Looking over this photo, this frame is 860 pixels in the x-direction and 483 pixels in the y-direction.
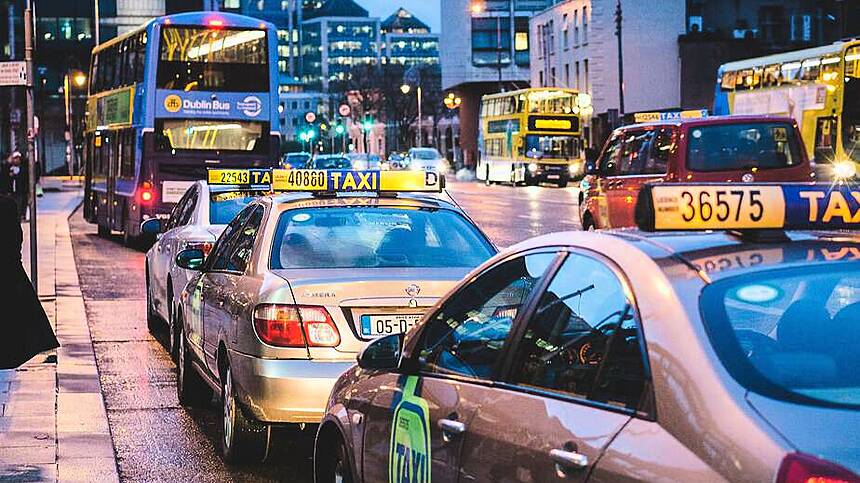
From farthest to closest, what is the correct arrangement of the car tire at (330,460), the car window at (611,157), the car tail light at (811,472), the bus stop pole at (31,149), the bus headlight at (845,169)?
the bus headlight at (845,169), the car window at (611,157), the bus stop pole at (31,149), the car tire at (330,460), the car tail light at (811,472)

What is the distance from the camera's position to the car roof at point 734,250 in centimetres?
381

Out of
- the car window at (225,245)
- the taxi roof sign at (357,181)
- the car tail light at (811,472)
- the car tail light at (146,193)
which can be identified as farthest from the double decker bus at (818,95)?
the car tail light at (811,472)

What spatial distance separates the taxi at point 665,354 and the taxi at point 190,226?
26.3 feet

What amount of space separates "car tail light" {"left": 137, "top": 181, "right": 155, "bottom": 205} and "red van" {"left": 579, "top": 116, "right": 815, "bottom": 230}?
11.1 metres

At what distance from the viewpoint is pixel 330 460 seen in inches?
234

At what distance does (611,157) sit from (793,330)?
1596 cm

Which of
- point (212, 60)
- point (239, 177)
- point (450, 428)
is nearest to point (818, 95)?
point (212, 60)

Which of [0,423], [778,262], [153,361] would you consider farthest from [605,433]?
[153,361]

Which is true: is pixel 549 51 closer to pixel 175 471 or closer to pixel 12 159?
pixel 12 159

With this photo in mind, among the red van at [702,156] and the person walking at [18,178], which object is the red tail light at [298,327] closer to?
the red van at [702,156]

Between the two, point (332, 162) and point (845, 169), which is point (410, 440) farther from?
point (332, 162)

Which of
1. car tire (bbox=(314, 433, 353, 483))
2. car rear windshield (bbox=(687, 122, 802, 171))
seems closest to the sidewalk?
car tire (bbox=(314, 433, 353, 483))

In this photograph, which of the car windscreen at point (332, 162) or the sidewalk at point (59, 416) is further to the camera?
the car windscreen at point (332, 162)

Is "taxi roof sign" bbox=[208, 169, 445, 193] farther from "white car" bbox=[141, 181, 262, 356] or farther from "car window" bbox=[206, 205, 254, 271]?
"white car" bbox=[141, 181, 262, 356]
